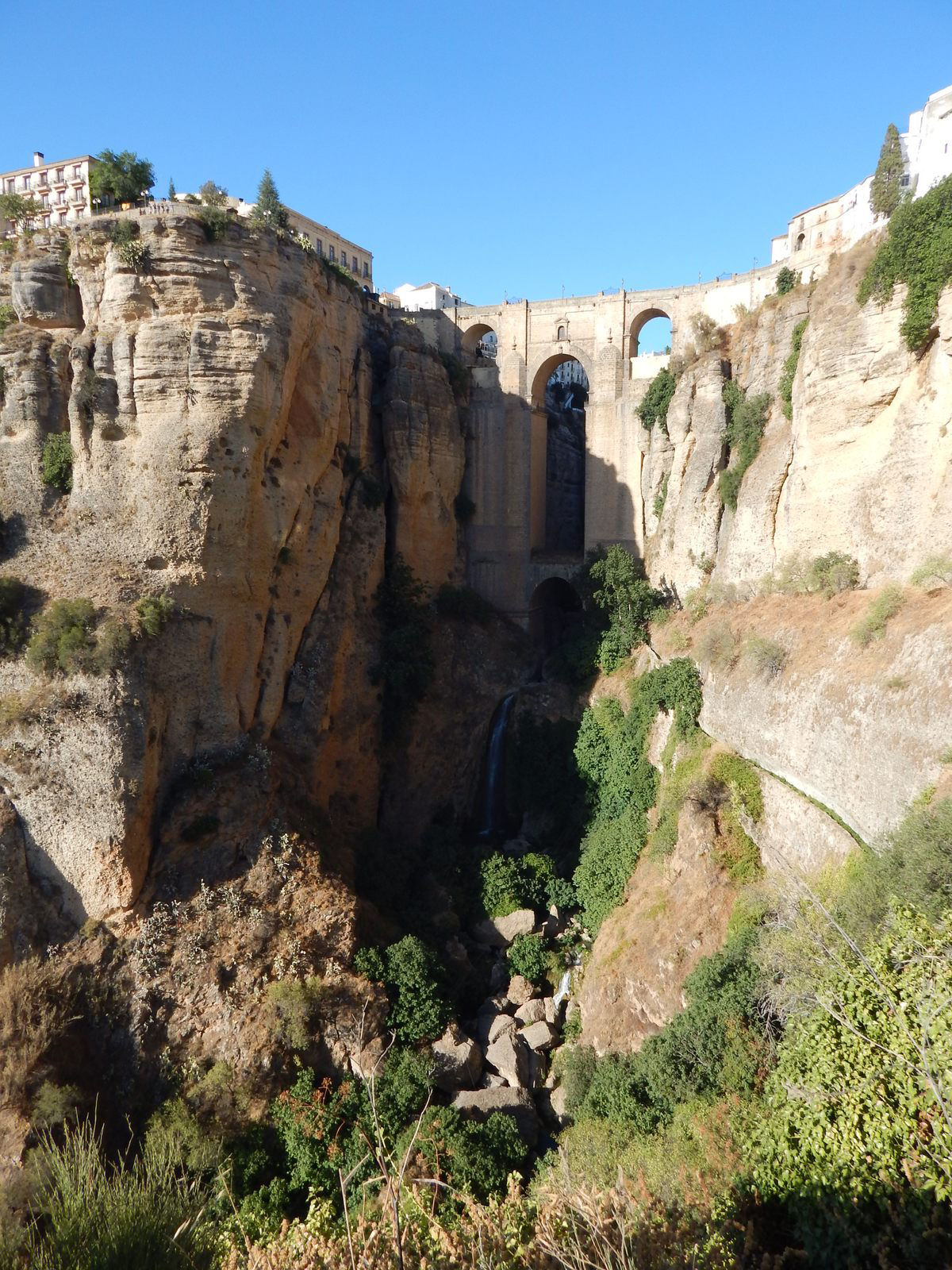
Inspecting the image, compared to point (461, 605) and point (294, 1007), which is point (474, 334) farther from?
point (294, 1007)

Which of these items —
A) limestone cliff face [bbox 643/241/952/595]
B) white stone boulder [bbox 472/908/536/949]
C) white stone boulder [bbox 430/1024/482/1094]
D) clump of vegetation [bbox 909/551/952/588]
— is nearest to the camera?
clump of vegetation [bbox 909/551/952/588]

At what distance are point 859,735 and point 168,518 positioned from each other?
13.9 metres

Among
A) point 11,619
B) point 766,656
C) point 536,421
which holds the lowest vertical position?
point 766,656

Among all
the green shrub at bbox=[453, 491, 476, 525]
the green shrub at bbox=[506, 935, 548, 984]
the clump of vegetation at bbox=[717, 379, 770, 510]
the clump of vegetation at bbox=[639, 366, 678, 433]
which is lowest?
the green shrub at bbox=[506, 935, 548, 984]

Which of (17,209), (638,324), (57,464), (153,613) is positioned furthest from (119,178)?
(638,324)

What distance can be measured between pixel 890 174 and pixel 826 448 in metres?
6.52

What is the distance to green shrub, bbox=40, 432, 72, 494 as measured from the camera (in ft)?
56.7

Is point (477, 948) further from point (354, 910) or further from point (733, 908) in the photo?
point (733, 908)

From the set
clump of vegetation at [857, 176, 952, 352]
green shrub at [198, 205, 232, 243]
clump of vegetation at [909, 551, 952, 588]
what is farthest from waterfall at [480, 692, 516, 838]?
green shrub at [198, 205, 232, 243]

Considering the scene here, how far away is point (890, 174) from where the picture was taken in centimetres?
1781

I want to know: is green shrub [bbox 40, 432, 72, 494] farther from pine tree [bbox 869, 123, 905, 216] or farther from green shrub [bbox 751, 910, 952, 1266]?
pine tree [bbox 869, 123, 905, 216]

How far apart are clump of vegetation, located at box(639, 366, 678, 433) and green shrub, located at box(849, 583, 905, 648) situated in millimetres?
10607

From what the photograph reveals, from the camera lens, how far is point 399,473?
22766 mm

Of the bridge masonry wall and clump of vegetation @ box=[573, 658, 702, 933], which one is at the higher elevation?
the bridge masonry wall
